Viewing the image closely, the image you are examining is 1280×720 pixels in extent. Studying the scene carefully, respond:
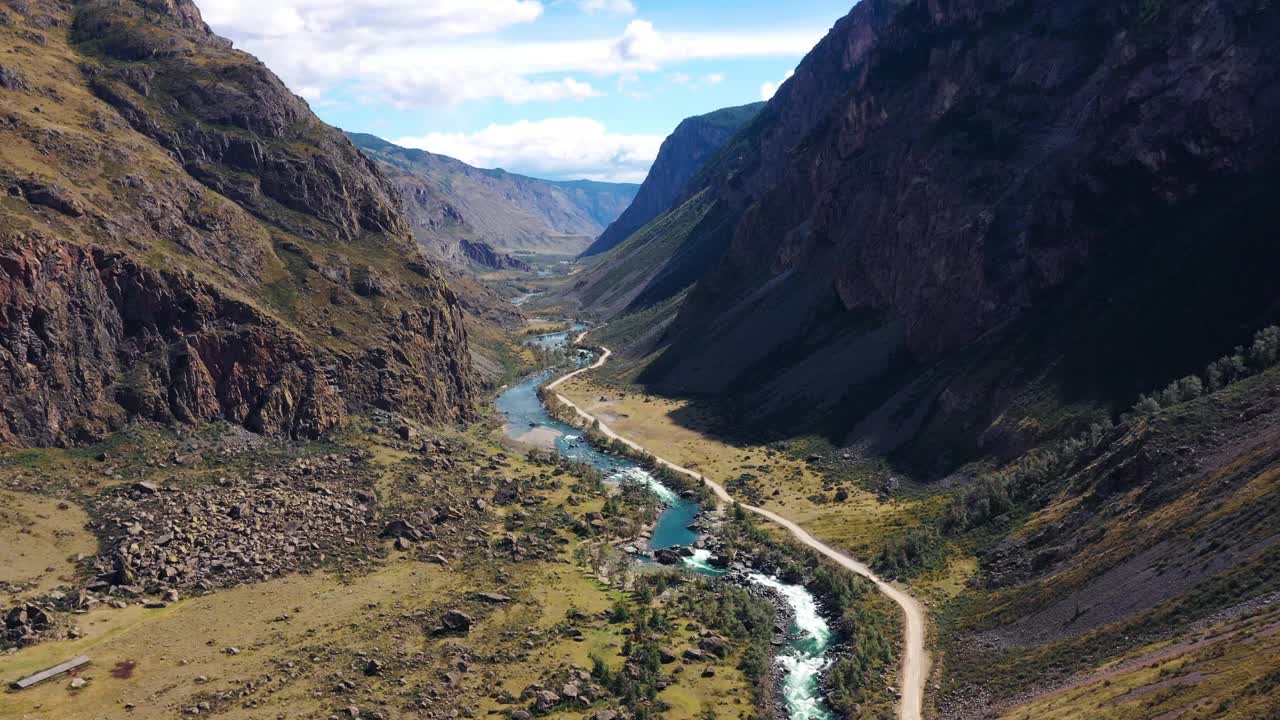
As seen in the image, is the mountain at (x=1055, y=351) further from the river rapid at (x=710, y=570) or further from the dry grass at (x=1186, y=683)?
the river rapid at (x=710, y=570)

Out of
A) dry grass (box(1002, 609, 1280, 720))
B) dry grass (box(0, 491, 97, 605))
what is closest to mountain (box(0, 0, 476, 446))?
dry grass (box(0, 491, 97, 605))

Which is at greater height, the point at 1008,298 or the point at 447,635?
the point at 1008,298

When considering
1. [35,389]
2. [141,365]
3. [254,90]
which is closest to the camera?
[35,389]

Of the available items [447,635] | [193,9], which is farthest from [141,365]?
[193,9]

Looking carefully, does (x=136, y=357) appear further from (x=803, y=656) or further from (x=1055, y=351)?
(x=1055, y=351)

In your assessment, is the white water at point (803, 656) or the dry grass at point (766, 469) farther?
the dry grass at point (766, 469)

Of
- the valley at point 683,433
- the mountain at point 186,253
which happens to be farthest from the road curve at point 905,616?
the mountain at point 186,253

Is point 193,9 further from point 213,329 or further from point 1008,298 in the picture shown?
point 1008,298
